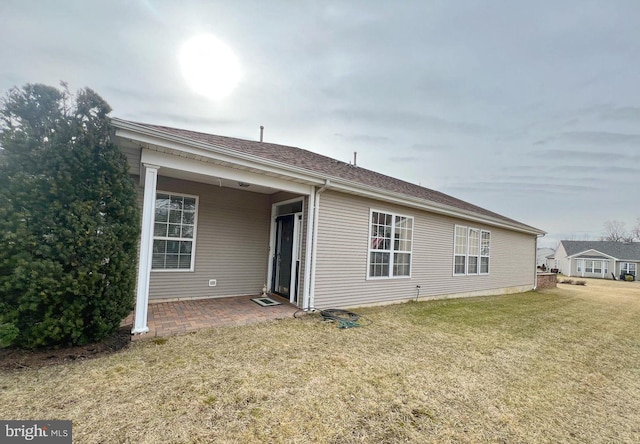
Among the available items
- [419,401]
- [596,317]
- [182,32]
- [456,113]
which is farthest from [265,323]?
[456,113]

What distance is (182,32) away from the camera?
623 cm

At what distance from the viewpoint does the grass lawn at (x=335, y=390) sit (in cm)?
212

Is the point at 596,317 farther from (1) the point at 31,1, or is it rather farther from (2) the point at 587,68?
(1) the point at 31,1

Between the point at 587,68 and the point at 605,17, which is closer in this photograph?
the point at 605,17

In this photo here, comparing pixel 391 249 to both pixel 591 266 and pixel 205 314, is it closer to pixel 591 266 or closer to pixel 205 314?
pixel 205 314

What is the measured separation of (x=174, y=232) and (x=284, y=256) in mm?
2573

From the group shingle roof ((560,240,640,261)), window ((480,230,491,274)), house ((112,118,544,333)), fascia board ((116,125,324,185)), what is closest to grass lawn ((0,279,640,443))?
house ((112,118,544,333))

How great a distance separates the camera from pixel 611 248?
102 ft

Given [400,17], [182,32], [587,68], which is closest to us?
[182,32]

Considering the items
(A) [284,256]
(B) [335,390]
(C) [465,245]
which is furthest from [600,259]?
(B) [335,390]

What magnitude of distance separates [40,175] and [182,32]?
16.9 ft

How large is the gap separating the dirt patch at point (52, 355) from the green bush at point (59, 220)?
0.36ft

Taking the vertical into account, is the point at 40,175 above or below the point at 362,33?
below

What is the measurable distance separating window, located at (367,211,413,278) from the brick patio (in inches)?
95.7
